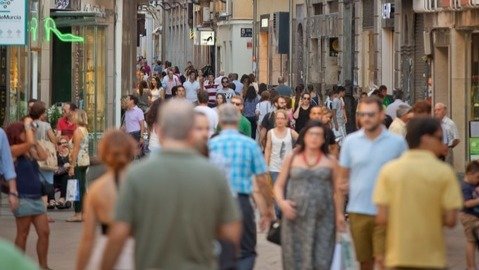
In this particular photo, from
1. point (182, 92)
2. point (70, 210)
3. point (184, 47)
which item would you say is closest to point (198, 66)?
point (184, 47)

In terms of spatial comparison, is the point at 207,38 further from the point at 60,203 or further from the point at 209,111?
the point at 209,111

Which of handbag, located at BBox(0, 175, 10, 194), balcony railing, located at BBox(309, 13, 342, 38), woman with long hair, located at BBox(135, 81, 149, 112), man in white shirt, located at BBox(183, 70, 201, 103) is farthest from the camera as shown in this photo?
balcony railing, located at BBox(309, 13, 342, 38)

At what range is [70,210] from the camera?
23625 millimetres

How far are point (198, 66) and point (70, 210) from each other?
5712 cm

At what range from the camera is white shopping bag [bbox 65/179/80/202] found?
21.6 m

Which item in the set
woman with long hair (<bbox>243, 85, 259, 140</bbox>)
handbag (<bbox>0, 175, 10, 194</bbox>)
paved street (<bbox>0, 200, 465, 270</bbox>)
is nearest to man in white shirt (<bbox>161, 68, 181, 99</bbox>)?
woman with long hair (<bbox>243, 85, 259, 140</bbox>)

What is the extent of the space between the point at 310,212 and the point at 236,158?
2.46 feet

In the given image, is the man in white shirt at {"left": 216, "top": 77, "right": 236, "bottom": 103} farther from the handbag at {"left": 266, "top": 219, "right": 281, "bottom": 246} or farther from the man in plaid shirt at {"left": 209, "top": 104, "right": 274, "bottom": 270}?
the man in plaid shirt at {"left": 209, "top": 104, "right": 274, "bottom": 270}

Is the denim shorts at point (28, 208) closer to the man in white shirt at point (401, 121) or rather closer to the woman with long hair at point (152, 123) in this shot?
the woman with long hair at point (152, 123)

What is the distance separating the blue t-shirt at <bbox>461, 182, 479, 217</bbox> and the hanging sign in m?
8.44

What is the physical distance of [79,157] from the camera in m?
22.0

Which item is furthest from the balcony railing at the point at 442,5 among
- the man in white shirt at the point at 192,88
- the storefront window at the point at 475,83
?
the man in white shirt at the point at 192,88

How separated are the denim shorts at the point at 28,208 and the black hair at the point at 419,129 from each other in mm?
5930

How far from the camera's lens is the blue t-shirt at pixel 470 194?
15.4 meters
